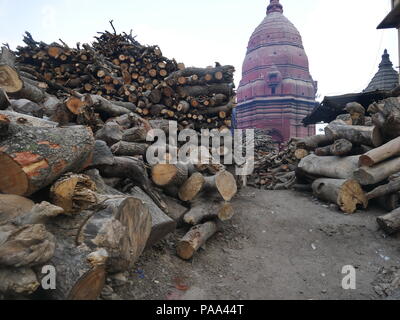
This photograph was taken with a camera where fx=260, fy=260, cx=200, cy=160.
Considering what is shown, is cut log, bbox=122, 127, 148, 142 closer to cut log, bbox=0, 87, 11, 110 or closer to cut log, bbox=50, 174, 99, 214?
cut log, bbox=0, 87, 11, 110

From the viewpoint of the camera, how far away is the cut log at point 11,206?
6.52 ft

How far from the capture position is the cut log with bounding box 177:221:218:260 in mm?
3301

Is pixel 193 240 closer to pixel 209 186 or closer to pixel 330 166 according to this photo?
pixel 209 186

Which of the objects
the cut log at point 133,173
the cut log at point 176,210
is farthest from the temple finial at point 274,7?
the cut log at point 133,173

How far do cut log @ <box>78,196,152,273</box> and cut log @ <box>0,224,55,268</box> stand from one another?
35 cm

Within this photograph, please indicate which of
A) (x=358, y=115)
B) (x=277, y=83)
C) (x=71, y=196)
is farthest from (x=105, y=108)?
(x=277, y=83)

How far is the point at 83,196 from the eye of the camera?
2211 millimetres

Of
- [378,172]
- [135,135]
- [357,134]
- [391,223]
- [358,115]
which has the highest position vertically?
[358,115]

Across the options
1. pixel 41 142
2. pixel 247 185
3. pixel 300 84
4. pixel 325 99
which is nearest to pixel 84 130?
pixel 41 142

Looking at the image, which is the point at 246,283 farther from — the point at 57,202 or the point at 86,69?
the point at 86,69

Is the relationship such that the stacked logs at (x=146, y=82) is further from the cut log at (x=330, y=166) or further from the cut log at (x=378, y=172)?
the cut log at (x=378, y=172)

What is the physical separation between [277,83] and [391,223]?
762 inches

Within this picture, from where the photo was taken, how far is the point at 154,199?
11.8ft

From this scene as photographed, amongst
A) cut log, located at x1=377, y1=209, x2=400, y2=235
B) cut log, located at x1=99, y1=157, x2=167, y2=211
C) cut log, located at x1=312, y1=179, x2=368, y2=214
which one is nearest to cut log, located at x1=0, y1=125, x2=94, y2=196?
cut log, located at x1=99, y1=157, x2=167, y2=211
